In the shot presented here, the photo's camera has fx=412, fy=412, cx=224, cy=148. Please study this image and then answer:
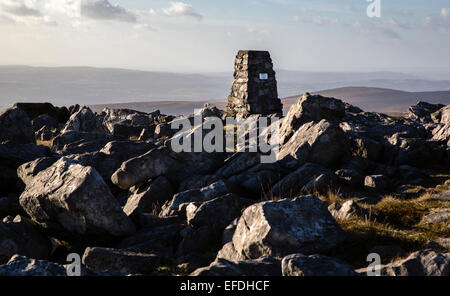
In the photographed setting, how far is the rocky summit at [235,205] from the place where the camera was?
28.8ft

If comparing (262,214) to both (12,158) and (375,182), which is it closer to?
(375,182)

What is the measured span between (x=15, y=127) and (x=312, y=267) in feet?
66.9

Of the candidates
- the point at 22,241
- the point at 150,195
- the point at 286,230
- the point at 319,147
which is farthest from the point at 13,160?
the point at 286,230

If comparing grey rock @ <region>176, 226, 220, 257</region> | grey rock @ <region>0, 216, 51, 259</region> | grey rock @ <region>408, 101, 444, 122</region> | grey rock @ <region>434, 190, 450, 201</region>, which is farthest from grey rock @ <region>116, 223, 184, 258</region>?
grey rock @ <region>408, 101, 444, 122</region>

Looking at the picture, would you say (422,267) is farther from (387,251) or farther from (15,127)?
(15,127)

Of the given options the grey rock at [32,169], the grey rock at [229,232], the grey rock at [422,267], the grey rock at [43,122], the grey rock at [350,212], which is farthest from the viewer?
the grey rock at [43,122]

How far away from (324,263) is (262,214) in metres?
2.54

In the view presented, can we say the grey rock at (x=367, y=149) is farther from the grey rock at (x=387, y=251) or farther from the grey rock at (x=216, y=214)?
the grey rock at (x=387, y=251)

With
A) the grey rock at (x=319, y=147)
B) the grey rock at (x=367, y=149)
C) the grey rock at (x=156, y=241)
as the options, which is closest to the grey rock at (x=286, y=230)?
the grey rock at (x=156, y=241)

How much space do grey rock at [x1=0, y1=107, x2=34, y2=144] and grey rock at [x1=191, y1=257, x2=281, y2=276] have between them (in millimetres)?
18642

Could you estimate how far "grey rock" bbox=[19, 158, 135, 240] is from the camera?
10719 mm

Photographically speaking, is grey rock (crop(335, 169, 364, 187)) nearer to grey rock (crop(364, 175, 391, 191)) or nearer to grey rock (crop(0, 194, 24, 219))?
grey rock (crop(364, 175, 391, 191))

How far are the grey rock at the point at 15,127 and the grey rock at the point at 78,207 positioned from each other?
38.4 ft

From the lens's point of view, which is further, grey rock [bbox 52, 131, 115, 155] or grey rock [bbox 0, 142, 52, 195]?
grey rock [bbox 52, 131, 115, 155]
